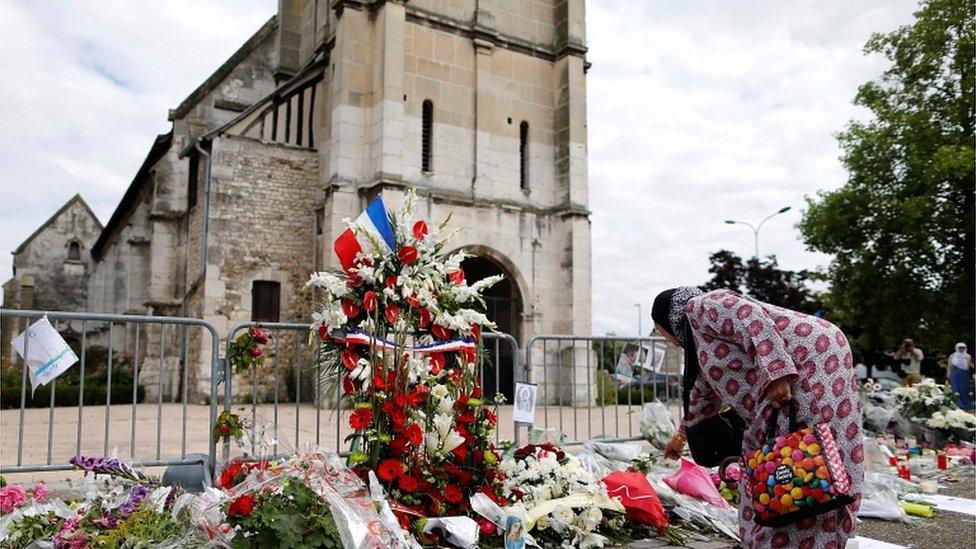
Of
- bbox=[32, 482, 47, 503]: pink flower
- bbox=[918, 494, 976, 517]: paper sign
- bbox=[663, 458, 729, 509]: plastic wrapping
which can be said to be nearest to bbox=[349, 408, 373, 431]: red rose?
bbox=[32, 482, 47, 503]: pink flower

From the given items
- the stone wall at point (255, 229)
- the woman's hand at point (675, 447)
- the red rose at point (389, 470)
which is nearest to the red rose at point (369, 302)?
the red rose at point (389, 470)

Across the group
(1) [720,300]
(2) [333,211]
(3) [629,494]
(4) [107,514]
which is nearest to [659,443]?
(3) [629,494]

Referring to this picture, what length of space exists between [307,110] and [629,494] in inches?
687

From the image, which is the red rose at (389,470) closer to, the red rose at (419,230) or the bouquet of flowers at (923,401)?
the red rose at (419,230)

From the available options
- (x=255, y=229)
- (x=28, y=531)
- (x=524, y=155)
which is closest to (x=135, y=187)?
(x=255, y=229)

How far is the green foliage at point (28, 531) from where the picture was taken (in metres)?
4.04

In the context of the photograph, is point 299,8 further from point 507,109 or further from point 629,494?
point 629,494

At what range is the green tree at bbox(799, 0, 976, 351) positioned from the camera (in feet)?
74.9

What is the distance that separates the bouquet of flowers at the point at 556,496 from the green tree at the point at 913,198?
20.9 meters

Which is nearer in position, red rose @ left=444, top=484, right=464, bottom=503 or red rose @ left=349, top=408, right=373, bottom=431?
red rose @ left=349, top=408, right=373, bottom=431

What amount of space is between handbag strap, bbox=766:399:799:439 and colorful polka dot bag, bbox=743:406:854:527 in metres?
0.08

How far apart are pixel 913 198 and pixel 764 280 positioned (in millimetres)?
9904

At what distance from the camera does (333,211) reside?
17.7 metres

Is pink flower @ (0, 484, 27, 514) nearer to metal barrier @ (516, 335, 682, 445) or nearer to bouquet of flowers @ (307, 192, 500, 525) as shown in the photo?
bouquet of flowers @ (307, 192, 500, 525)
